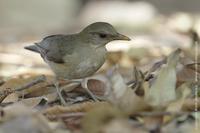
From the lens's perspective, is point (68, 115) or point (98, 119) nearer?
point (98, 119)

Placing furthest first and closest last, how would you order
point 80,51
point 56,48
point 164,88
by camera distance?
1. point 56,48
2. point 80,51
3. point 164,88

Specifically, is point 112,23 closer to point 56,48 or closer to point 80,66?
point 56,48

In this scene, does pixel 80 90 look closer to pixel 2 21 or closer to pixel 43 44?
pixel 43 44

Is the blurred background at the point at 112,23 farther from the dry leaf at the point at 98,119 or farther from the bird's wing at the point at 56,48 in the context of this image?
the dry leaf at the point at 98,119

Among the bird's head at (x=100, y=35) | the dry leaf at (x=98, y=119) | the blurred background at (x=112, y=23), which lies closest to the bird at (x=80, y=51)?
the bird's head at (x=100, y=35)

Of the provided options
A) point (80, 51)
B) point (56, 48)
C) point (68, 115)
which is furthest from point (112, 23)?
point (68, 115)

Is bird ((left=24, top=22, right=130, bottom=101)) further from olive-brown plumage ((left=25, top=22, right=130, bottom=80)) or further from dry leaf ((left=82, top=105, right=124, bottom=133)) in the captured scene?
dry leaf ((left=82, top=105, right=124, bottom=133))

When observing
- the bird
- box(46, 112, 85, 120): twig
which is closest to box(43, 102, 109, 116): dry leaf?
box(46, 112, 85, 120): twig

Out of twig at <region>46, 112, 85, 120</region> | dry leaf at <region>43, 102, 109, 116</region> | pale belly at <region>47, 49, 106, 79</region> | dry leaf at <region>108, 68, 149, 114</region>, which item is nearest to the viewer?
dry leaf at <region>108, 68, 149, 114</region>
